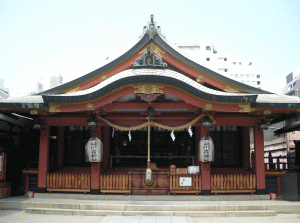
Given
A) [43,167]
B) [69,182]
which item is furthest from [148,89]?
[43,167]

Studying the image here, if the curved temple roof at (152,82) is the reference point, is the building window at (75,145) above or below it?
below

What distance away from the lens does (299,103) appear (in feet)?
38.2

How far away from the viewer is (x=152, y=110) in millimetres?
12289

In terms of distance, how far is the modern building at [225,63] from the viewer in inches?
3017

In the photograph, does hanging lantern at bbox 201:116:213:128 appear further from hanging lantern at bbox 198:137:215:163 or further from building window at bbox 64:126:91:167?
building window at bbox 64:126:91:167

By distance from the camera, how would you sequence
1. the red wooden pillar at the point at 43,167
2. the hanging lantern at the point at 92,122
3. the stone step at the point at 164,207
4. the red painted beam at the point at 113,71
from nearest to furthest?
the stone step at the point at 164,207 < the hanging lantern at the point at 92,122 < the red wooden pillar at the point at 43,167 < the red painted beam at the point at 113,71

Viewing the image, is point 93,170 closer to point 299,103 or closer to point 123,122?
point 123,122

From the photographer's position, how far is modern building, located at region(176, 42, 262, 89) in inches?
3017

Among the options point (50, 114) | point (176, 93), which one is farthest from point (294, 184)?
point (50, 114)

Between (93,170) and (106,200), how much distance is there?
133 centimetres

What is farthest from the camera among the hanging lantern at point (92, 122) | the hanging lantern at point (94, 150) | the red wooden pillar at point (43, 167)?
the red wooden pillar at point (43, 167)

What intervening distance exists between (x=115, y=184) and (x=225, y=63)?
73.1 meters

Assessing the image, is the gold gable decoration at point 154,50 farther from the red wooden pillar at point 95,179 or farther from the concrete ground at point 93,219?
the concrete ground at point 93,219

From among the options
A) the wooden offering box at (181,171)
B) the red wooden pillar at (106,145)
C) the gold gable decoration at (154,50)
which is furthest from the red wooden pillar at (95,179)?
the gold gable decoration at (154,50)
